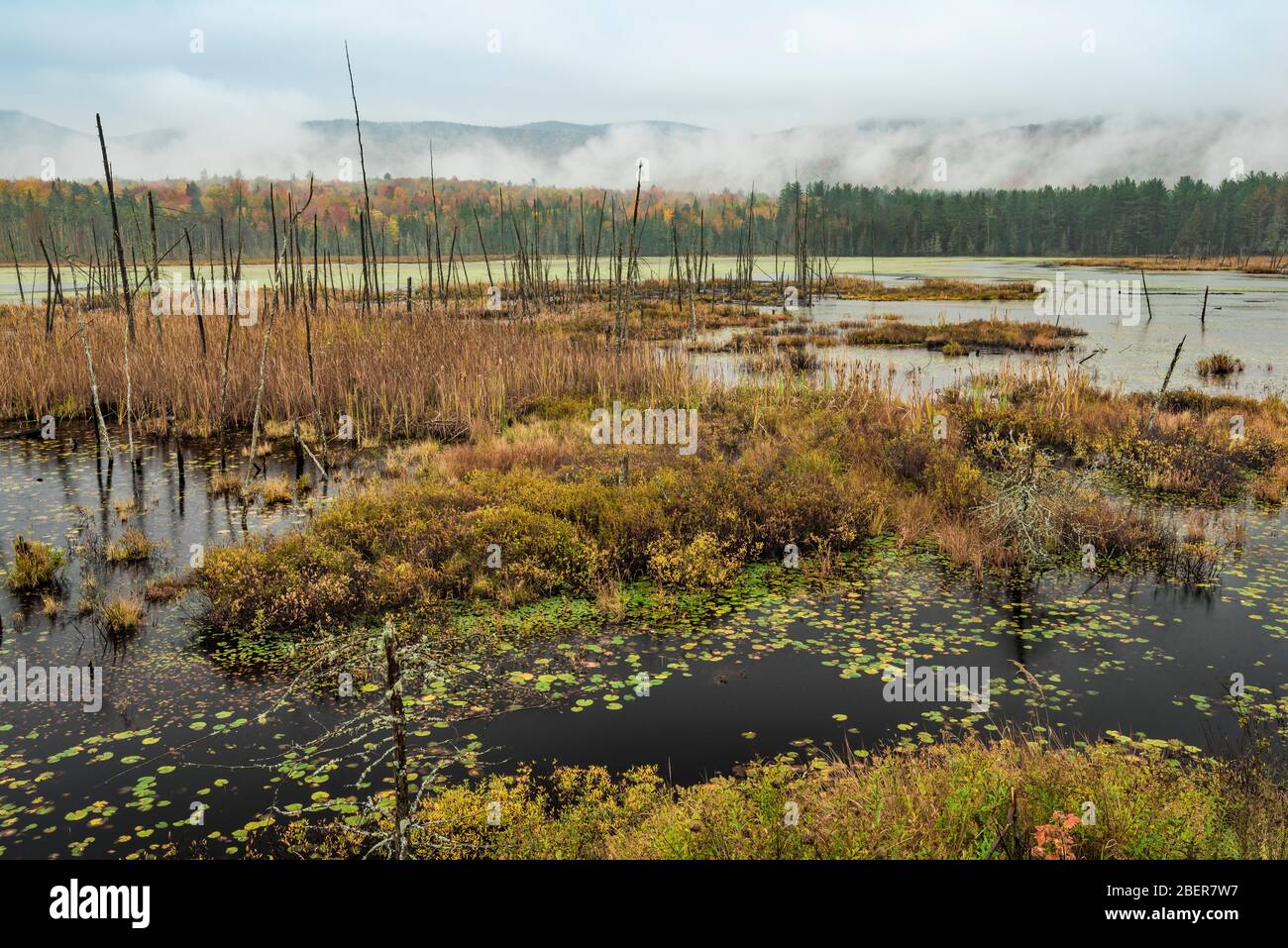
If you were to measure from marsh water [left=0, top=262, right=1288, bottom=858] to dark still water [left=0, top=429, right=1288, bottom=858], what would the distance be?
0.07ft

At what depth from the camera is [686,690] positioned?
6.58 meters

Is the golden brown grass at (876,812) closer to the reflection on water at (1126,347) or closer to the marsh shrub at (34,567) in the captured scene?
the marsh shrub at (34,567)

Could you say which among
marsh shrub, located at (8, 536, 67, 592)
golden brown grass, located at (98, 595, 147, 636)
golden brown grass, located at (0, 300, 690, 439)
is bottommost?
golden brown grass, located at (98, 595, 147, 636)

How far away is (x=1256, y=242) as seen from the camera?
104 m

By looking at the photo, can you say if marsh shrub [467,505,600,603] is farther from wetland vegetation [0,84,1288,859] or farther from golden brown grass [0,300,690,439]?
golden brown grass [0,300,690,439]

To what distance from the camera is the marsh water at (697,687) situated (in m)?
5.30

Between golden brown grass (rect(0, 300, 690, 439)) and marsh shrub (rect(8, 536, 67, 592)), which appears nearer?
marsh shrub (rect(8, 536, 67, 592))

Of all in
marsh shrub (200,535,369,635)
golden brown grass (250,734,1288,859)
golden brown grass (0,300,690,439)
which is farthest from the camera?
golden brown grass (0,300,690,439)

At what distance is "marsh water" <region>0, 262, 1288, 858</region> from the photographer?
17.4ft

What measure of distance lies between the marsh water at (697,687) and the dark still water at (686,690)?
21 millimetres

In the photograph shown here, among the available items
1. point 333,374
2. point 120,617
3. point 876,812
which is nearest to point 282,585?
point 120,617

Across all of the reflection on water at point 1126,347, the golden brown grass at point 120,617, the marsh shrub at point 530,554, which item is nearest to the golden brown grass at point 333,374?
the reflection on water at point 1126,347

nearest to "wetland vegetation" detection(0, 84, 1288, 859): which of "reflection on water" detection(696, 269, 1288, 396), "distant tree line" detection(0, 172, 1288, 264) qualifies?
"reflection on water" detection(696, 269, 1288, 396)
